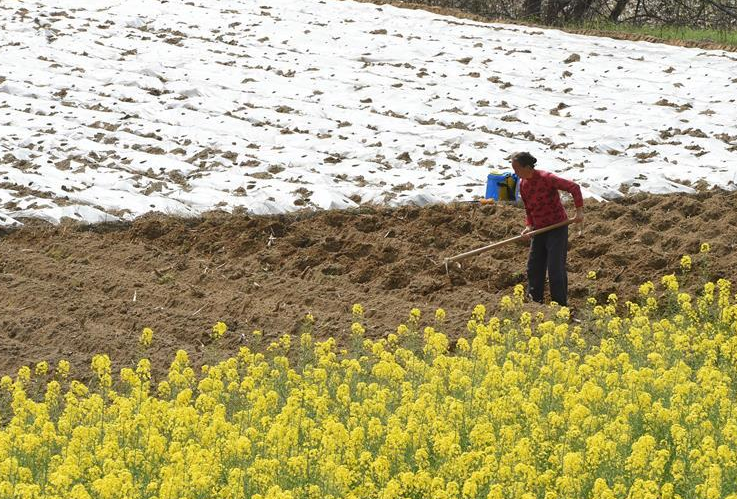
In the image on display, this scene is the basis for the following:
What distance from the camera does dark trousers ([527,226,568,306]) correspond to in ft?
35.0

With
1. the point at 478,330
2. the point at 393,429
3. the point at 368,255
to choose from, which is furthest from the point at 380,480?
the point at 368,255

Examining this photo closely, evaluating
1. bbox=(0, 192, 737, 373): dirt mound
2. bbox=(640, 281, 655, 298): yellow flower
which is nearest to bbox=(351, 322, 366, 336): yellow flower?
bbox=(0, 192, 737, 373): dirt mound

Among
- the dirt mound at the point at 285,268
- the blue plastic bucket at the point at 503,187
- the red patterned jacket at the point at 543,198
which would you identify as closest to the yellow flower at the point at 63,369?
the dirt mound at the point at 285,268

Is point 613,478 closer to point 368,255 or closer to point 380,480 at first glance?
point 380,480

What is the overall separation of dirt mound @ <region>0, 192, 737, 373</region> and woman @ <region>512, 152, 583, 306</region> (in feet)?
1.35

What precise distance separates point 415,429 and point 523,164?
4.31m

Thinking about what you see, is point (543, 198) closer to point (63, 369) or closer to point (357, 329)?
point (357, 329)

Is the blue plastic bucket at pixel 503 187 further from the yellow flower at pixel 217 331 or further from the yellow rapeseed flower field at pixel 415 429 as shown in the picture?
the yellow flower at pixel 217 331

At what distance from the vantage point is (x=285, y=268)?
11875 mm

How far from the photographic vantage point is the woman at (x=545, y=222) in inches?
417

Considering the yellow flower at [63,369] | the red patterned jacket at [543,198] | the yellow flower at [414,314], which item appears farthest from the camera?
the red patterned jacket at [543,198]

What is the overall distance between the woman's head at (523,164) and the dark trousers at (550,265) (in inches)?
23.2

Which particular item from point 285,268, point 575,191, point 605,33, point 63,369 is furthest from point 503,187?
point 605,33

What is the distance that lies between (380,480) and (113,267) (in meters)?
6.26
